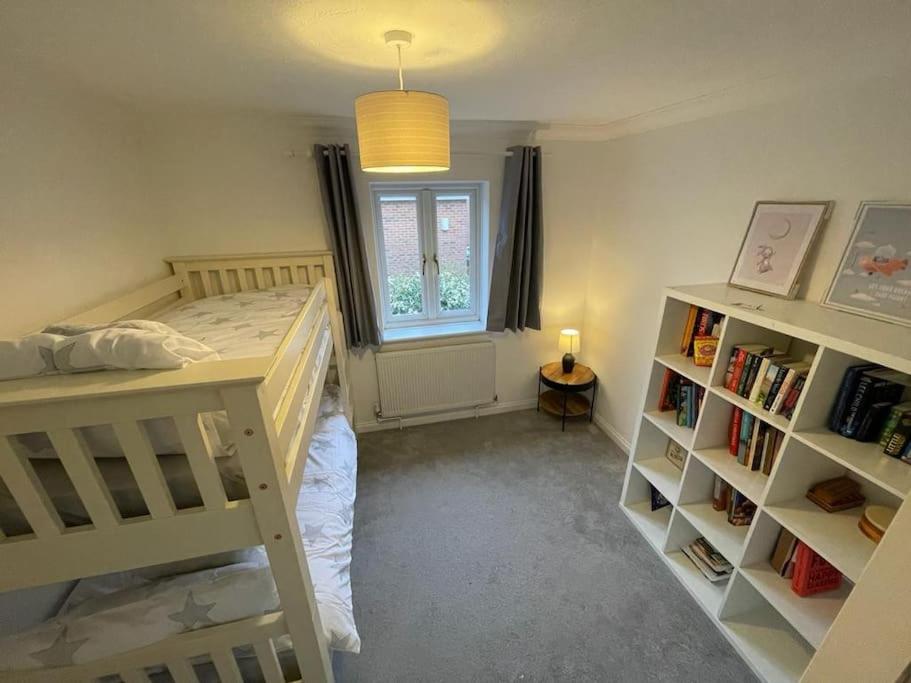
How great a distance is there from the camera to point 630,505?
223 centimetres

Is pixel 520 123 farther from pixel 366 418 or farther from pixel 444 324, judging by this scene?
pixel 366 418

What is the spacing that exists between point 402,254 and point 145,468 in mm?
2241

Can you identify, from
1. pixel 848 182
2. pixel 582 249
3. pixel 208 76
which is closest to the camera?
pixel 848 182

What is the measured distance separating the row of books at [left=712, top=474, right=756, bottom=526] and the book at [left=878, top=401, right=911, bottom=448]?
578mm

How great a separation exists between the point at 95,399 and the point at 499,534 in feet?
6.27

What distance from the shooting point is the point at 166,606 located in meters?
1.02

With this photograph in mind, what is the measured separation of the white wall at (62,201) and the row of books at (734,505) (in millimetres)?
2854

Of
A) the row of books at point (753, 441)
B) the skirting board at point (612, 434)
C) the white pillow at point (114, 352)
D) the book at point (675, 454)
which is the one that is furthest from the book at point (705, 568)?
the white pillow at point (114, 352)

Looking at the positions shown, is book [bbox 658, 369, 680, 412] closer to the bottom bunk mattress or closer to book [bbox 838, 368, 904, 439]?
book [bbox 838, 368, 904, 439]

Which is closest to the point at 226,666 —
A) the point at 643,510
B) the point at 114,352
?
the point at 114,352

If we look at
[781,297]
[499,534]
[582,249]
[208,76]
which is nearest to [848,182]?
[781,297]

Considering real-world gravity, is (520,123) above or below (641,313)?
above

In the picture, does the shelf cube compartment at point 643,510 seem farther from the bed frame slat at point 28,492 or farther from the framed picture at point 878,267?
the bed frame slat at point 28,492

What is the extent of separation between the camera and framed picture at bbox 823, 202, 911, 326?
1.22 metres
